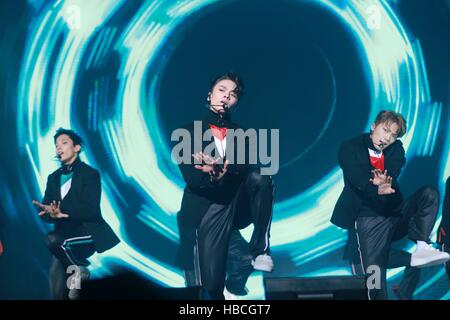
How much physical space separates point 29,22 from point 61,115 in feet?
2.48

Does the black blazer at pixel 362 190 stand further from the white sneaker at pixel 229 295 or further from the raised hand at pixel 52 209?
the raised hand at pixel 52 209

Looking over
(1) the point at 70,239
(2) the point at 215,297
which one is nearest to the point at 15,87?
(1) the point at 70,239

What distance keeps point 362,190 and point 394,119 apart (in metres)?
0.58

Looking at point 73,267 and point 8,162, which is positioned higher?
point 8,162

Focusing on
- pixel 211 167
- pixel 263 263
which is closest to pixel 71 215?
pixel 211 167

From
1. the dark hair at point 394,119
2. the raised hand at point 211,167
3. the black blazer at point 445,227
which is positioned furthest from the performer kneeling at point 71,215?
the black blazer at point 445,227

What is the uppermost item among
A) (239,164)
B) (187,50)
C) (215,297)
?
(187,50)

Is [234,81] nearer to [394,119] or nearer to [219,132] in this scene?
[219,132]

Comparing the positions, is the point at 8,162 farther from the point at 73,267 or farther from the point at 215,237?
the point at 215,237

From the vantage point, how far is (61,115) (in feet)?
19.0

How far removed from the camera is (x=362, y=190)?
571 centimetres

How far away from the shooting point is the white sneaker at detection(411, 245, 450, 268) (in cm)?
561

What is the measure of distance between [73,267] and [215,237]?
1066 millimetres

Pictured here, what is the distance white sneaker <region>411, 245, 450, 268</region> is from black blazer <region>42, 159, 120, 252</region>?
220 centimetres
